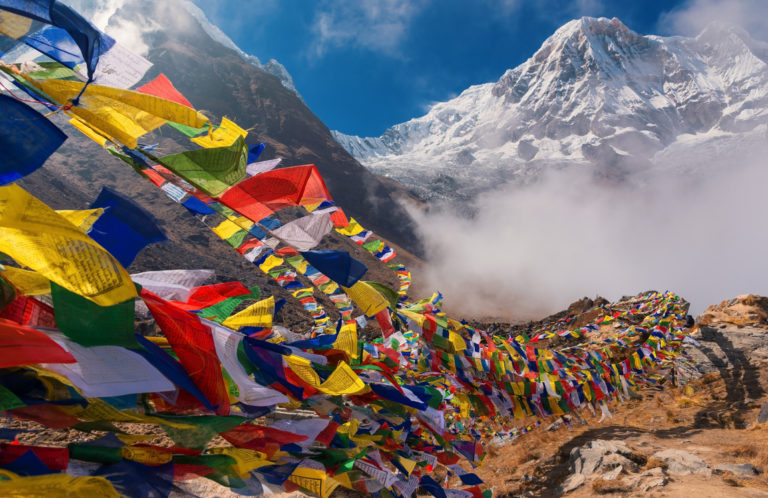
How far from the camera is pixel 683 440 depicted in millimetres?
6738

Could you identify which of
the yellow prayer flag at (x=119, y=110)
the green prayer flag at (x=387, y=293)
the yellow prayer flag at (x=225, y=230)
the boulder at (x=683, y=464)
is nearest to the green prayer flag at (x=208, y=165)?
the yellow prayer flag at (x=119, y=110)

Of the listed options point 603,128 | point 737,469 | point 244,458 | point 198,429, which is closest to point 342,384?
point 244,458

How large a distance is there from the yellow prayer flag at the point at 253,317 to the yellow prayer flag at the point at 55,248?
1551 millimetres

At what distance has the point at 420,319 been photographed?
16.1ft

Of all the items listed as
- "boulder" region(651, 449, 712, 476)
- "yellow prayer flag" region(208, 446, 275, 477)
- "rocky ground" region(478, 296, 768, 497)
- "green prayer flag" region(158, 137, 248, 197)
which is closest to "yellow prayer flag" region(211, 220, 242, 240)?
"green prayer flag" region(158, 137, 248, 197)

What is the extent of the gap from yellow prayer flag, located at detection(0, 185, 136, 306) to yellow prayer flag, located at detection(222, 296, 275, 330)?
1.55 metres

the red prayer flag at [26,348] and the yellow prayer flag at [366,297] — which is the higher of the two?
the yellow prayer flag at [366,297]

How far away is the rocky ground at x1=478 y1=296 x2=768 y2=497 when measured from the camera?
183 inches

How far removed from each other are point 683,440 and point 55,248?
29.9 feet

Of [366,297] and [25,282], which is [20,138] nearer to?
[25,282]

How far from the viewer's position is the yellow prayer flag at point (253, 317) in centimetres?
304

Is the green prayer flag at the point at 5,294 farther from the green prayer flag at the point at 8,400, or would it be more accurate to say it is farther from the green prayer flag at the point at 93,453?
the green prayer flag at the point at 93,453

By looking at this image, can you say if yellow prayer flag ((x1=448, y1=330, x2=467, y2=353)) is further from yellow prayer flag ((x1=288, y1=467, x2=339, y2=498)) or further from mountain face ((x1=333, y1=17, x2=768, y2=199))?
mountain face ((x1=333, y1=17, x2=768, y2=199))

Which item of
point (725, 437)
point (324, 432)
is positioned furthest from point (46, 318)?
point (725, 437)
